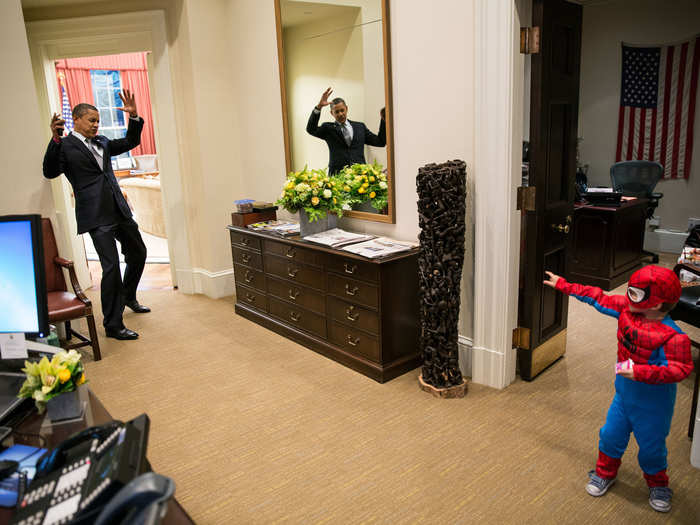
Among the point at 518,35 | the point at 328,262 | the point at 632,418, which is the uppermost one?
the point at 518,35

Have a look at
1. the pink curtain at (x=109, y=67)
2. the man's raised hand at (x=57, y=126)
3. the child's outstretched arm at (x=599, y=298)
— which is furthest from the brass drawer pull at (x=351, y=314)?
the pink curtain at (x=109, y=67)

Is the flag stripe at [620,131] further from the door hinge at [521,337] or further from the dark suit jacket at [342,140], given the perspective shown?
the door hinge at [521,337]

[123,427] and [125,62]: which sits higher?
[125,62]

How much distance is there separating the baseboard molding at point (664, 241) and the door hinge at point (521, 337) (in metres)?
4.28

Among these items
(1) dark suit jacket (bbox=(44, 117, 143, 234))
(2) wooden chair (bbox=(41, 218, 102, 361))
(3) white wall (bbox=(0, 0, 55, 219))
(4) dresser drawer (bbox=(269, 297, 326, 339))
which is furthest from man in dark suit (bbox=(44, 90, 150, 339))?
(4) dresser drawer (bbox=(269, 297, 326, 339))

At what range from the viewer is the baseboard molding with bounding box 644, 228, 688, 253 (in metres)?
6.29

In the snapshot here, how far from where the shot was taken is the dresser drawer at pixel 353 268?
3168 millimetres

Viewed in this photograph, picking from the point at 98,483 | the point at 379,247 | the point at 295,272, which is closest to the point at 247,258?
the point at 295,272

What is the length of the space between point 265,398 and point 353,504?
3.60 feet

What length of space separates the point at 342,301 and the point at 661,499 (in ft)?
6.62

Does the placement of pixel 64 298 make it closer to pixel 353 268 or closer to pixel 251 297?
pixel 251 297

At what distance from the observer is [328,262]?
352 centimetres

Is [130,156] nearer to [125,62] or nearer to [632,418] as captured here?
[125,62]

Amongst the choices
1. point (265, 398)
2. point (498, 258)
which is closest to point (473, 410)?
point (498, 258)
